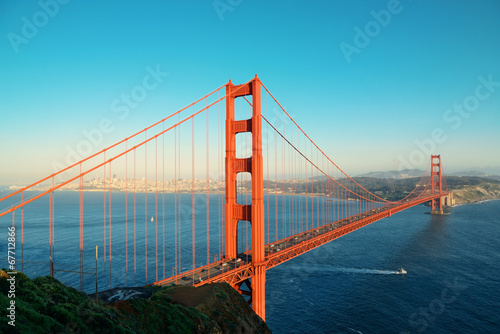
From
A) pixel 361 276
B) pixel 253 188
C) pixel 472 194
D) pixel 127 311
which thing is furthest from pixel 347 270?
pixel 472 194

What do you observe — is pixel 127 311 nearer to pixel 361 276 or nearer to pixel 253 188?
pixel 253 188

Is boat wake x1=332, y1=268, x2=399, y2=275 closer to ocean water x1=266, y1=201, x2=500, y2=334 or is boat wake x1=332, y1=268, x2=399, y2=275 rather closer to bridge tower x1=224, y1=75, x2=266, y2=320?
ocean water x1=266, y1=201, x2=500, y2=334

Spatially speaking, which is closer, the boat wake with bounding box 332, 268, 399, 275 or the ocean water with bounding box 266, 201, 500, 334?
the ocean water with bounding box 266, 201, 500, 334

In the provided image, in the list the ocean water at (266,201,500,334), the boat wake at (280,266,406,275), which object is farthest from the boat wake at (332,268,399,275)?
the ocean water at (266,201,500,334)

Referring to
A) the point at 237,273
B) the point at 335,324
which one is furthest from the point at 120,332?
the point at 335,324

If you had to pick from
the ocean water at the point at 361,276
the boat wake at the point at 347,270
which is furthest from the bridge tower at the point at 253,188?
the boat wake at the point at 347,270

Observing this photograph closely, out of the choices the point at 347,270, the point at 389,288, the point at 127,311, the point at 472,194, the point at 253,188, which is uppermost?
the point at 253,188
